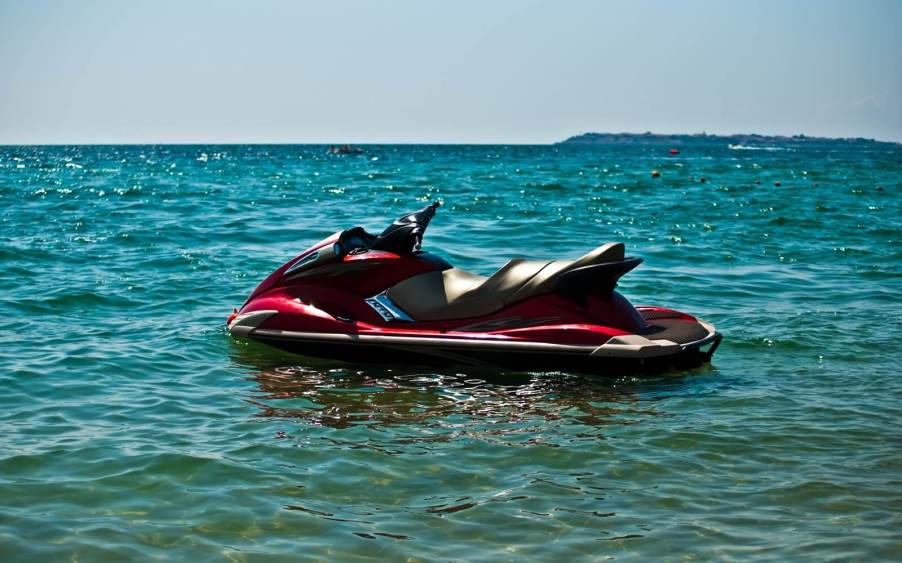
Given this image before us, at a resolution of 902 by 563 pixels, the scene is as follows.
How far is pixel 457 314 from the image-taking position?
7.86 meters

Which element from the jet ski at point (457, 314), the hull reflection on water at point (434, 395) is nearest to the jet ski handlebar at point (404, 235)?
the jet ski at point (457, 314)

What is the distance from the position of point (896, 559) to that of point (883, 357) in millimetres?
4697

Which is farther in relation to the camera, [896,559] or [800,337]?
[800,337]

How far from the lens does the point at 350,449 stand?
19.3 feet

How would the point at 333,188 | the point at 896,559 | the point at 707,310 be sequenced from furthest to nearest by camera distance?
the point at 333,188 → the point at 707,310 → the point at 896,559

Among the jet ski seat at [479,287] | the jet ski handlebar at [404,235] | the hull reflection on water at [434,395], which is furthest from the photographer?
the jet ski handlebar at [404,235]

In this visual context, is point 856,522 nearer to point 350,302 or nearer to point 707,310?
point 350,302

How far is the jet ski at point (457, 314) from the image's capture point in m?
7.48

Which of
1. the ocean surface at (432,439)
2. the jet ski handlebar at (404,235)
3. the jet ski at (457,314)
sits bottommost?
the ocean surface at (432,439)

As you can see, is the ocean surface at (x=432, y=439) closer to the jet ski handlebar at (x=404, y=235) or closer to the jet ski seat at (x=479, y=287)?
the jet ski seat at (x=479, y=287)

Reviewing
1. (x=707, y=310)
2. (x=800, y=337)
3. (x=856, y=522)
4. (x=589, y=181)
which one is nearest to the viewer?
(x=856, y=522)

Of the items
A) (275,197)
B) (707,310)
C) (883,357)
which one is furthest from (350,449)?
(275,197)

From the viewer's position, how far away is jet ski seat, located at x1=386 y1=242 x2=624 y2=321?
766 centimetres

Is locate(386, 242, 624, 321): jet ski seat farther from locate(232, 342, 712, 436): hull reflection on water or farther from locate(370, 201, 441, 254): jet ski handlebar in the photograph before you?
locate(232, 342, 712, 436): hull reflection on water
